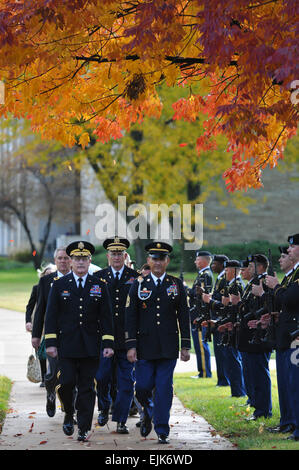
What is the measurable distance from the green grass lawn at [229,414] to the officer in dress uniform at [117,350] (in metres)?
1.15

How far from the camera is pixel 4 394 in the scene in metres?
13.4

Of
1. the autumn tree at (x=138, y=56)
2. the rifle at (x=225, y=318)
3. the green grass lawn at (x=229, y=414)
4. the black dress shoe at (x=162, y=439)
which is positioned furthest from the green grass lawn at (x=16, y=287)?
the black dress shoe at (x=162, y=439)

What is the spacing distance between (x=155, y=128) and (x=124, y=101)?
19761 millimetres

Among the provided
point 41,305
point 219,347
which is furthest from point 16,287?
point 41,305

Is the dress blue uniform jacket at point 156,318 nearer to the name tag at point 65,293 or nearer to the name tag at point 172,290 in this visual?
the name tag at point 172,290

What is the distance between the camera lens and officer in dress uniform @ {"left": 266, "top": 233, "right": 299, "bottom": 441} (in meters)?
9.31

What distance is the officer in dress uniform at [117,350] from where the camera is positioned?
10734mm

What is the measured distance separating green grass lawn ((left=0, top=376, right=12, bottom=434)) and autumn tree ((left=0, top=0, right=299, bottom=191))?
3627 mm

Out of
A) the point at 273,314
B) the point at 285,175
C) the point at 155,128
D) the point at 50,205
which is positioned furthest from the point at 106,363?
the point at 50,205

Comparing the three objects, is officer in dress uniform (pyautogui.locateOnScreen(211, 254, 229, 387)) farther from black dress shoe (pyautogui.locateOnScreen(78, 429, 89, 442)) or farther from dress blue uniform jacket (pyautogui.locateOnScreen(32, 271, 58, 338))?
black dress shoe (pyautogui.locateOnScreen(78, 429, 89, 442))

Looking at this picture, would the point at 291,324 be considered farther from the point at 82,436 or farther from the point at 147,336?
the point at 82,436

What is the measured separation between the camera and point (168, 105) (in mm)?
31500

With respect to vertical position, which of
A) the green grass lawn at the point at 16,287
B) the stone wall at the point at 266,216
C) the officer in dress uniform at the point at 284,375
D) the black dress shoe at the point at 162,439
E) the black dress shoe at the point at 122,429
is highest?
the stone wall at the point at 266,216

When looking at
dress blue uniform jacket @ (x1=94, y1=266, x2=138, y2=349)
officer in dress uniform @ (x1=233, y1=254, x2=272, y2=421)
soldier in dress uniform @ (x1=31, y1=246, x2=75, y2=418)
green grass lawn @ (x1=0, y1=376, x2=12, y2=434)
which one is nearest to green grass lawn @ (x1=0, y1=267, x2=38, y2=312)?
green grass lawn @ (x1=0, y1=376, x2=12, y2=434)
